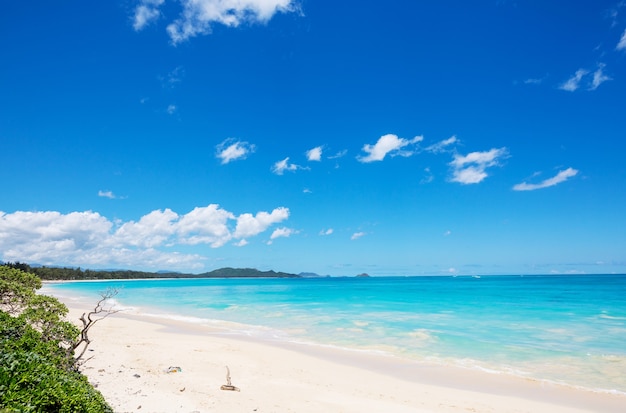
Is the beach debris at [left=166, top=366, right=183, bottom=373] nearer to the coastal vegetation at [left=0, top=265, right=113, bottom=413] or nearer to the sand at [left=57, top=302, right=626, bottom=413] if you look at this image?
the sand at [left=57, top=302, right=626, bottom=413]

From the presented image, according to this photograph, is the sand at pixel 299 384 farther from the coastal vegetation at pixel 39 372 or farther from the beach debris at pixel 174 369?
the coastal vegetation at pixel 39 372

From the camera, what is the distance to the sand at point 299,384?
8719 millimetres

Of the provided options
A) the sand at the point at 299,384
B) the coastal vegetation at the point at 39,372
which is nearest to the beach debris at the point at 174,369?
the sand at the point at 299,384

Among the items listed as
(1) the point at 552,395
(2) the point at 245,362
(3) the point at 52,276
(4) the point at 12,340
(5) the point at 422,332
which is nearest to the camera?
(4) the point at 12,340

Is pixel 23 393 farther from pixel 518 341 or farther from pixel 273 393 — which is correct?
pixel 518 341

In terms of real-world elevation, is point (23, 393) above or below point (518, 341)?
above

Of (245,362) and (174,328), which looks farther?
(174,328)

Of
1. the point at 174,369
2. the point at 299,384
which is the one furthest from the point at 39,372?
the point at 299,384

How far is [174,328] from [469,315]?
2445 centimetres

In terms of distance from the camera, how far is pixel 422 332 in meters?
21.8

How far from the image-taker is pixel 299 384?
35.7 ft

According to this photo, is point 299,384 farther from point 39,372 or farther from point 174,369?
point 39,372

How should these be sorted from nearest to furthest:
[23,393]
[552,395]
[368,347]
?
[23,393] < [552,395] < [368,347]

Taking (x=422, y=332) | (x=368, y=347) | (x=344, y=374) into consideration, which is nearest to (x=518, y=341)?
(x=422, y=332)
